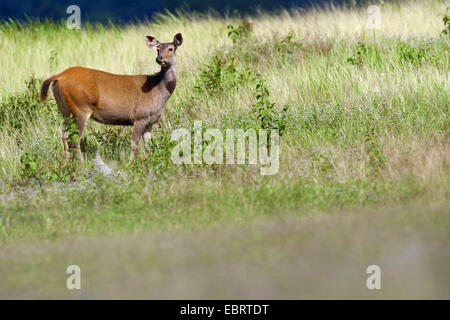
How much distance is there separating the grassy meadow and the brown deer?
0.38m

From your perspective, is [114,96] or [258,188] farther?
[114,96]

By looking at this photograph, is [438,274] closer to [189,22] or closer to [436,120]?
[436,120]

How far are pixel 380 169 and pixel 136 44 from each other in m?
9.10

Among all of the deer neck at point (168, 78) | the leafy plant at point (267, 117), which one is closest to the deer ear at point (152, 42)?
the deer neck at point (168, 78)

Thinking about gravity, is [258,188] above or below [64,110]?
below

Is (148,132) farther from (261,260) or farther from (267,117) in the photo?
(261,260)

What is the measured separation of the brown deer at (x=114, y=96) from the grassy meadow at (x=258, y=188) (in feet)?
1.24

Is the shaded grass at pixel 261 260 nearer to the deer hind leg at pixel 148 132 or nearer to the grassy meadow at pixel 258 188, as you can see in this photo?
the grassy meadow at pixel 258 188

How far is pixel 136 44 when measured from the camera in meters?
15.6

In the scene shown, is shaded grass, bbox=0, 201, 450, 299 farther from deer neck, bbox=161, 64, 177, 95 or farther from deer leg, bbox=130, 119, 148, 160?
deer neck, bbox=161, 64, 177, 95

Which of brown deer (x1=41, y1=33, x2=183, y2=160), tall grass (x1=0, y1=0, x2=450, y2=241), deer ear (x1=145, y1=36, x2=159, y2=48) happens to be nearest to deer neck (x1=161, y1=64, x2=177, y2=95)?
brown deer (x1=41, y1=33, x2=183, y2=160)

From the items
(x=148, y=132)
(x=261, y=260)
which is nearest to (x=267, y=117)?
(x=148, y=132)

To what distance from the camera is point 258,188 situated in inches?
292

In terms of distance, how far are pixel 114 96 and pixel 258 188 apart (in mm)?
2656
